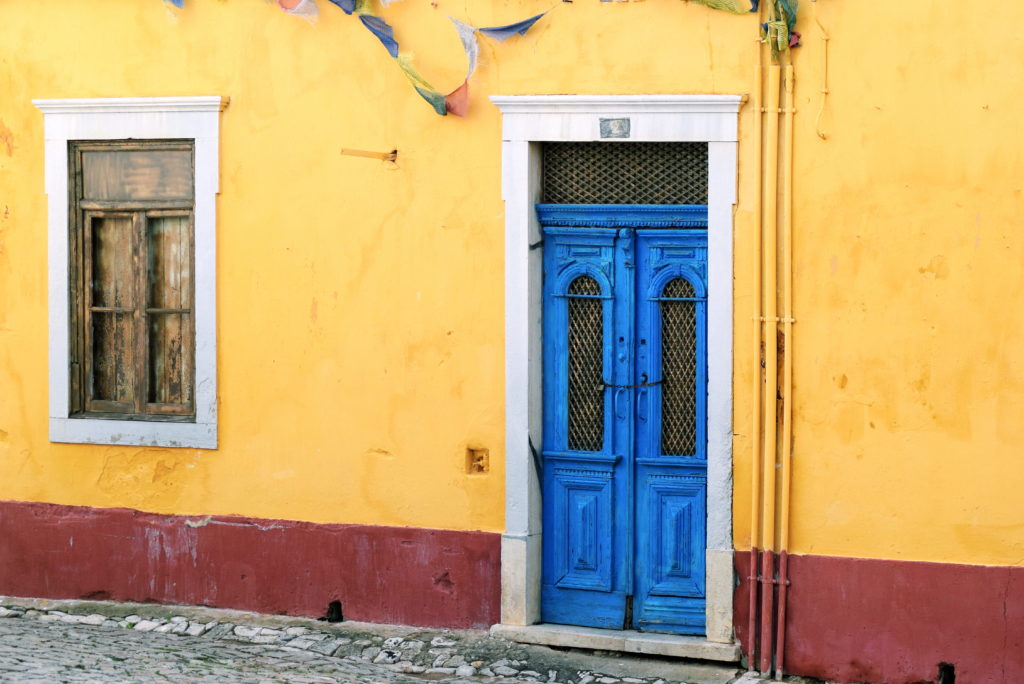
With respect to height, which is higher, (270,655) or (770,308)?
(770,308)

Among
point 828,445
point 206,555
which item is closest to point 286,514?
point 206,555

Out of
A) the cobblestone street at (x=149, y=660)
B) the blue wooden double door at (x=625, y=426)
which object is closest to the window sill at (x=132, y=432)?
the cobblestone street at (x=149, y=660)

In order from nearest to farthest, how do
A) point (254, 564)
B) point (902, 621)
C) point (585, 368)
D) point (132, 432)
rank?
point (902, 621)
point (585, 368)
point (254, 564)
point (132, 432)

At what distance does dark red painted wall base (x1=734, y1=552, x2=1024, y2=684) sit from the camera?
6.44 meters

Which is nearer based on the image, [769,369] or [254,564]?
[769,369]

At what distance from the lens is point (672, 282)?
716 cm

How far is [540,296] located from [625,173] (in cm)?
78

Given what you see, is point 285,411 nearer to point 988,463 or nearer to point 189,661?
point 189,661

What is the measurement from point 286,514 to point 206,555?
0.56m

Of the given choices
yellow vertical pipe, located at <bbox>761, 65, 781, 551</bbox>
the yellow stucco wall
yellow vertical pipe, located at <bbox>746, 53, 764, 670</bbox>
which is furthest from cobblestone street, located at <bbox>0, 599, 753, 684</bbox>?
yellow vertical pipe, located at <bbox>761, 65, 781, 551</bbox>

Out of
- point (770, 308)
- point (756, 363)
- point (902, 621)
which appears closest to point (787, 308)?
point (770, 308)

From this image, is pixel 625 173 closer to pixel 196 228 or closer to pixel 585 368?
pixel 585 368

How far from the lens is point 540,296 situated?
7.28 meters

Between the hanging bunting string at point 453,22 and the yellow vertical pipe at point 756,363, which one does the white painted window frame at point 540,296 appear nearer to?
the yellow vertical pipe at point 756,363
